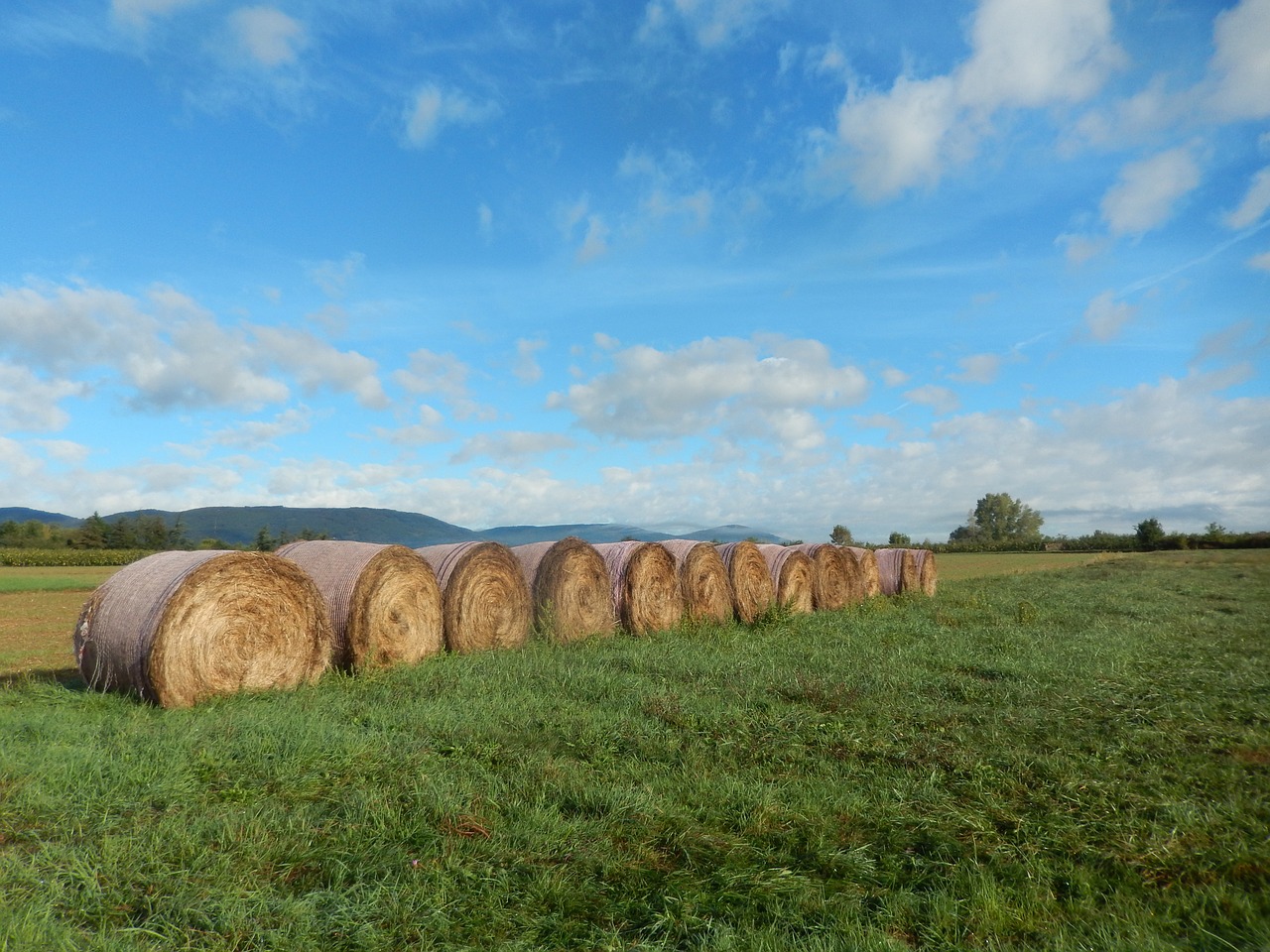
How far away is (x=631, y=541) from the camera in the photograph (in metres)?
12.9

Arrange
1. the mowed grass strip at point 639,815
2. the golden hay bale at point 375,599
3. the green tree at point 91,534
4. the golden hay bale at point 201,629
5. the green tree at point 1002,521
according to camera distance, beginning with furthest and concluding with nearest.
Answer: the green tree at point 1002,521
the green tree at point 91,534
the golden hay bale at point 375,599
the golden hay bale at point 201,629
the mowed grass strip at point 639,815

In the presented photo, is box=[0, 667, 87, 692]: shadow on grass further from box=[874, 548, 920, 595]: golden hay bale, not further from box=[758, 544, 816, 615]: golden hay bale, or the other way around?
box=[874, 548, 920, 595]: golden hay bale

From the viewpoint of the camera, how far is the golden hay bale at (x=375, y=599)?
8.91 m

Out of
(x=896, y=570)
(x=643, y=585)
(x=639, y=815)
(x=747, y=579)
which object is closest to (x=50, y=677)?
(x=643, y=585)

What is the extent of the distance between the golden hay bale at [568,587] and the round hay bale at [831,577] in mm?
6092

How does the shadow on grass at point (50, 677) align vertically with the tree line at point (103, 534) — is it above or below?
below

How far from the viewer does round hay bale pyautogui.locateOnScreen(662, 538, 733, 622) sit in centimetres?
1346

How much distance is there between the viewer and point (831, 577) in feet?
58.2

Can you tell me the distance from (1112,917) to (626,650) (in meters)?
6.96

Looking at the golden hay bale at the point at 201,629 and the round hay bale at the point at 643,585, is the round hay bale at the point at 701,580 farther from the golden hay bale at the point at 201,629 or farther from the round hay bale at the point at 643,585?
the golden hay bale at the point at 201,629

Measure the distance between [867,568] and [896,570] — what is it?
234cm

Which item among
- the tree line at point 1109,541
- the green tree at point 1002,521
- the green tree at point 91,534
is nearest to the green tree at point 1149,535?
the tree line at point 1109,541

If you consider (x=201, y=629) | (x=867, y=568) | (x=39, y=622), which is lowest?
(x=39, y=622)

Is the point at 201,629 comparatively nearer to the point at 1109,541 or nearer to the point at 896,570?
the point at 896,570
